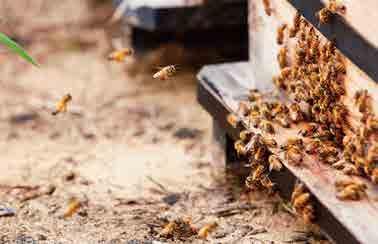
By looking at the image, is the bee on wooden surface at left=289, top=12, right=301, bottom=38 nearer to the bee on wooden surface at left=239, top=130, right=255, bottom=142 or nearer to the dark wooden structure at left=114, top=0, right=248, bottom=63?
the bee on wooden surface at left=239, top=130, right=255, bottom=142

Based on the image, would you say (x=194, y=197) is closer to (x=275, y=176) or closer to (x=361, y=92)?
(x=275, y=176)

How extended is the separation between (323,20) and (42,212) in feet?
4.99

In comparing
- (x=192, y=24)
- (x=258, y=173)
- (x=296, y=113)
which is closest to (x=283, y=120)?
(x=296, y=113)

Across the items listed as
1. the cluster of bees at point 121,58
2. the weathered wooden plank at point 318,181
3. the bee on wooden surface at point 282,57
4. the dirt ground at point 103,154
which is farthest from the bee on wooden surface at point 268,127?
the cluster of bees at point 121,58

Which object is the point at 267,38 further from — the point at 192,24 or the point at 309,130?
the point at 192,24

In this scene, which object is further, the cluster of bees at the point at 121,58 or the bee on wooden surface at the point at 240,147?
the cluster of bees at the point at 121,58

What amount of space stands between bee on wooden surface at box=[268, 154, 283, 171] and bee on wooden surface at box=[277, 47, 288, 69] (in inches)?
18.7

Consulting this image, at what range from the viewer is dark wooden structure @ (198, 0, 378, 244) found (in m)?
2.41

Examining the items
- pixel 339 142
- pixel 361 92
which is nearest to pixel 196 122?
pixel 339 142

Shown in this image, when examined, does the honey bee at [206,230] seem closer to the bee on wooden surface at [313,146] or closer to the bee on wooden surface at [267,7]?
the bee on wooden surface at [313,146]

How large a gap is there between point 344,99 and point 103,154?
1754 mm

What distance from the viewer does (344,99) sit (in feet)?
9.10

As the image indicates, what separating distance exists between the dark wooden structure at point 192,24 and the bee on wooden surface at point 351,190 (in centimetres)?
245

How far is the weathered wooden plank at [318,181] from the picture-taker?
2.35 metres
